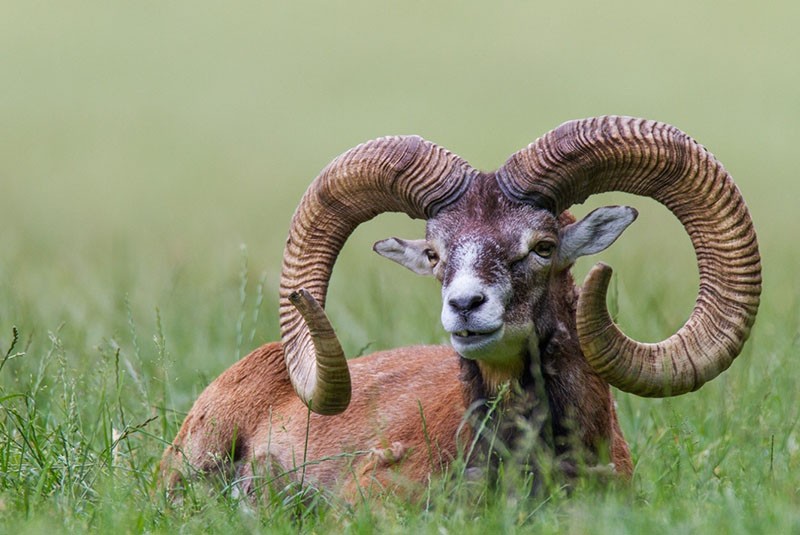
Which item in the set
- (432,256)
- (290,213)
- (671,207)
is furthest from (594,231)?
(290,213)

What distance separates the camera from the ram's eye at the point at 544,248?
8578 millimetres

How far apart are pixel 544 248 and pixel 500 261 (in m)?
0.41

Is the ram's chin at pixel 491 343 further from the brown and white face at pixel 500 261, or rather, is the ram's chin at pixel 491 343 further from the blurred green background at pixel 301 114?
the blurred green background at pixel 301 114

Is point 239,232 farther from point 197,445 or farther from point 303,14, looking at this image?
point 303,14

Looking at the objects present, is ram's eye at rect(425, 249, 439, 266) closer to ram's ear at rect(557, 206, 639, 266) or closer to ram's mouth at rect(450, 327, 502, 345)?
ram's ear at rect(557, 206, 639, 266)

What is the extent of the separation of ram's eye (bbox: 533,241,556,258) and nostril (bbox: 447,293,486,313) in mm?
694

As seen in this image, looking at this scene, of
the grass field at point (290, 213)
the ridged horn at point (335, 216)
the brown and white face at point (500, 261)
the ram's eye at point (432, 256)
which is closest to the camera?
the grass field at point (290, 213)

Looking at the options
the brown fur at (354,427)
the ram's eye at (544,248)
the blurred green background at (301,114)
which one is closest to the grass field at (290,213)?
the blurred green background at (301,114)

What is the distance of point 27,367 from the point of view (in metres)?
10.4

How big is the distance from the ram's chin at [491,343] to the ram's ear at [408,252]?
1047 mm

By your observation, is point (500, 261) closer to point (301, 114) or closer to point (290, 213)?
point (290, 213)

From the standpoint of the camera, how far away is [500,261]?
834 cm

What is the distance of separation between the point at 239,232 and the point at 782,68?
2249 cm

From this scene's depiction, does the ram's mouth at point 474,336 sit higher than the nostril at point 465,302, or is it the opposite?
the nostril at point 465,302
